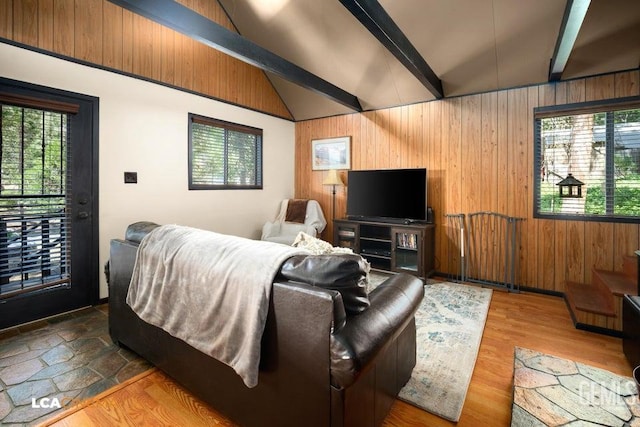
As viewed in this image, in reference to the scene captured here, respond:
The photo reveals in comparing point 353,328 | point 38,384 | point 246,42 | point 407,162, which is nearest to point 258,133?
point 246,42

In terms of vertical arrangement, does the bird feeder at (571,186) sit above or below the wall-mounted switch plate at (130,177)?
below

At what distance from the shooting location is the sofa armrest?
Result: 41.6 inches

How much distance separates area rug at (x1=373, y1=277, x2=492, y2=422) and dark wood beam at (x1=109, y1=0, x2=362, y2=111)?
2.80 meters

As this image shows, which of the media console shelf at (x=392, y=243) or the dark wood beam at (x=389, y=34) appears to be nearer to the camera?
the dark wood beam at (x=389, y=34)

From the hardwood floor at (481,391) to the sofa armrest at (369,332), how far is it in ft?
2.03

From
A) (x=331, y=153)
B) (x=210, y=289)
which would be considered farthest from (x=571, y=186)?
(x=210, y=289)

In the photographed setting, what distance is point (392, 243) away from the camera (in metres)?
3.94

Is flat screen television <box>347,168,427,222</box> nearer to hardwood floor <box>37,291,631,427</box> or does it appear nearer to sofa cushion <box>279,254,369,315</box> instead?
hardwood floor <box>37,291,631,427</box>

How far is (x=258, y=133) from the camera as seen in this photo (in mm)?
4684

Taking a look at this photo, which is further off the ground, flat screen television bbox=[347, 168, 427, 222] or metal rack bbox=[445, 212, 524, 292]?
flat screen television bbox=[347, 168, 427, 222]

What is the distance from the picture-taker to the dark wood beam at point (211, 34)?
2111mm

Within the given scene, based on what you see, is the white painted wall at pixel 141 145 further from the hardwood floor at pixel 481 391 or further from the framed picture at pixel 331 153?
the hardwood floor at pixel 481 391

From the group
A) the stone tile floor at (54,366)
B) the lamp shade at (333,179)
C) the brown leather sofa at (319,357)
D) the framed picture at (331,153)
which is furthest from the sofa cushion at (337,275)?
the framed picture at (331,153)

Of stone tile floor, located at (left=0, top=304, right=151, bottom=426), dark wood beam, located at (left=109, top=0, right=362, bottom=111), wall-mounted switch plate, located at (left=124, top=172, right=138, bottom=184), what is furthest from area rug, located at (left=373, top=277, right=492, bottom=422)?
wall-mounted switch plate, located at (left=124, top=172, right=138, bottom=184)
